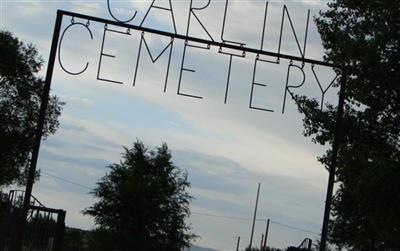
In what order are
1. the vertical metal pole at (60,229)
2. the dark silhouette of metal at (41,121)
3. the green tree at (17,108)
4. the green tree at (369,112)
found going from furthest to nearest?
the green tree at (17,108), the green tree at (369,112), the vertical metal pole at (60,229), the dark silhouette of metal at (41,121)

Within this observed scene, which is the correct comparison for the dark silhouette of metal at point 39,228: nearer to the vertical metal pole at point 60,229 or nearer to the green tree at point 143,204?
the vertical metal pole at point 60,229

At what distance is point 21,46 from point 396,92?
83.3 ft

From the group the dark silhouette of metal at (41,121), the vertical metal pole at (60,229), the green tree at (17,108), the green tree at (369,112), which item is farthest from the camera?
the green tree at (17,108)

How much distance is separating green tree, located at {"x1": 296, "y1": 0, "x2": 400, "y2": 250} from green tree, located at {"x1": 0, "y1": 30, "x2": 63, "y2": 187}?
2063 cm

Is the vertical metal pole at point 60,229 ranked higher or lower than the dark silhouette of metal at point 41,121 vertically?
lower

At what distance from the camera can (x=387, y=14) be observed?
21.7m

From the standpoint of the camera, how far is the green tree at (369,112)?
21.1 metres

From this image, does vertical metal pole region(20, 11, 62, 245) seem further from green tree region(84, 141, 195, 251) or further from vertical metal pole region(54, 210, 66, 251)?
green tree region(84, 141, 195, 251)

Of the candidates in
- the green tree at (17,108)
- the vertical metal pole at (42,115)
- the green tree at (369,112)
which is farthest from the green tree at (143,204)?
the vertical metal pole at (42,115)

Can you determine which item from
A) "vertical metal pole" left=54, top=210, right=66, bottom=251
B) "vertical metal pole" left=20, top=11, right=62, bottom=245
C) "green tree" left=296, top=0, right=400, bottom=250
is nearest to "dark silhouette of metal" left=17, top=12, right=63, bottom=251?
"vertical metal pole" left=20, top=11, right=62, bottom=245

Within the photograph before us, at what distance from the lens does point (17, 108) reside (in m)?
40.8

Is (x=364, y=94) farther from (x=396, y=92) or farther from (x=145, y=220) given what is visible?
(x=145, y=220)

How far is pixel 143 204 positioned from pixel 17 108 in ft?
36.7

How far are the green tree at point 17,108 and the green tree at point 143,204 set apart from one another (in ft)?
28.5
